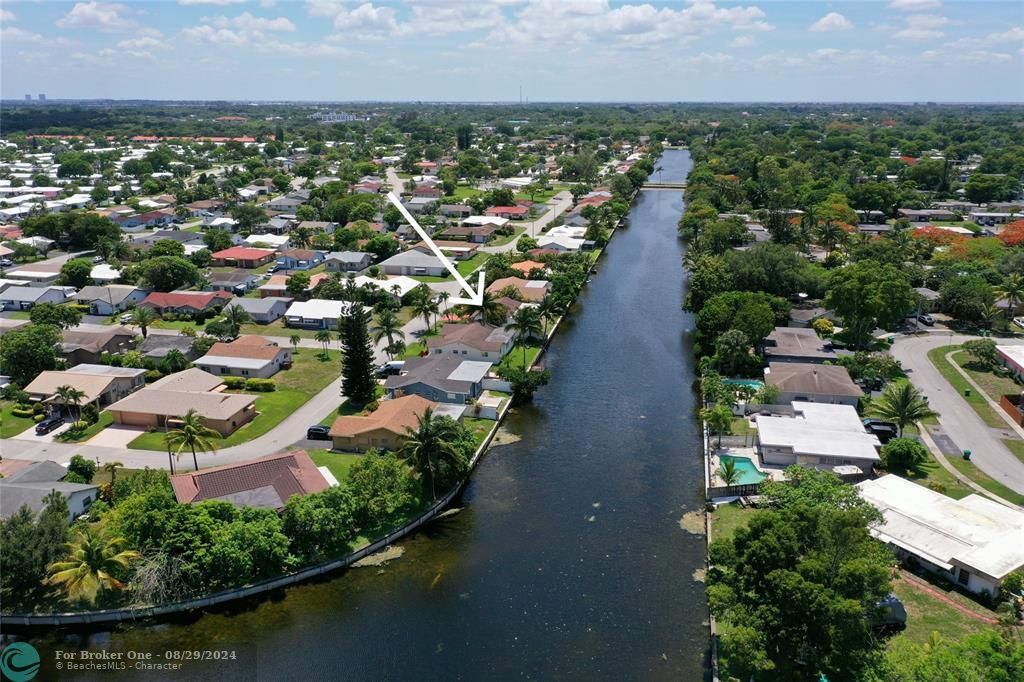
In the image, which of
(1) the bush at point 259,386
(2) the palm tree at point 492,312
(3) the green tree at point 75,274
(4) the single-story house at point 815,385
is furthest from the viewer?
(3) the green tree at point 75,274

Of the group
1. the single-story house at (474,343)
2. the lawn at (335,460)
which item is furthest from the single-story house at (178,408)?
the single-story house at (474,343)

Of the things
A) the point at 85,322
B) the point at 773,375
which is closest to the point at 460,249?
the point at 85,322

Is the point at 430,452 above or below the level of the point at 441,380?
above

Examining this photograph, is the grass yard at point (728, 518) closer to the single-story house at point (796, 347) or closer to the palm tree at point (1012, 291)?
the single-story house at point (796, 347)

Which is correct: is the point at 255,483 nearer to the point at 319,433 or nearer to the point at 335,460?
the point at 335,460

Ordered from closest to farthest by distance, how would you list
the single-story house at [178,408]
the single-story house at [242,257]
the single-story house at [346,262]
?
the single-story house at [178,408], the single-story house at [346,262], the single-story house at [242,257]

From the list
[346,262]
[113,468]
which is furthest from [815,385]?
[346,262]

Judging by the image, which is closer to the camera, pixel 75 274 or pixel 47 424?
pixel 47 424
